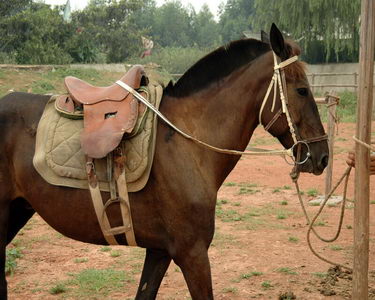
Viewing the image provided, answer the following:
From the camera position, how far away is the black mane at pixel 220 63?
2936 millimetres

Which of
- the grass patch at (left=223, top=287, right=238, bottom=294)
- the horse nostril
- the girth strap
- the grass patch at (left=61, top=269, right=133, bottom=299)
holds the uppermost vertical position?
the horse nostril

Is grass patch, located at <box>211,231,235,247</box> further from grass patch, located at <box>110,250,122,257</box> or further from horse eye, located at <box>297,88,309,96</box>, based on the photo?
horse eye, located at <box>297,88,309,96</box>

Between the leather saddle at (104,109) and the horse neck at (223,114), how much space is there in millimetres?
262

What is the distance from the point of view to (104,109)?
283 cm

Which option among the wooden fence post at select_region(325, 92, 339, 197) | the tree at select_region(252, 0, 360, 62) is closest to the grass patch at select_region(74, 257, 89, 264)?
the wooden fence post at select_region(325, 92, 339, 197)

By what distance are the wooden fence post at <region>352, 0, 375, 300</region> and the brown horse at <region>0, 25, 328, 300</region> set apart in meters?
0.58

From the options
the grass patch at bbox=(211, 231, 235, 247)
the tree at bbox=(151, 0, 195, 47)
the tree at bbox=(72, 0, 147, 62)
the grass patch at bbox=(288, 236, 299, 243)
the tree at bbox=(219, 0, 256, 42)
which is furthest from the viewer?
the tree at bbox=(151, 0, 195, 47)

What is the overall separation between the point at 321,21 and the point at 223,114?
2146cm

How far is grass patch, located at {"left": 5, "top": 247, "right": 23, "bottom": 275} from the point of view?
4.54 m

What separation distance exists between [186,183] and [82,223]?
0.70 meters

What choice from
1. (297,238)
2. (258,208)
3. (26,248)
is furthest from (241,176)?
(26,248)

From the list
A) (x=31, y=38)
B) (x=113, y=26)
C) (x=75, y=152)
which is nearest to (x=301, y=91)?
(x=75, y=152)

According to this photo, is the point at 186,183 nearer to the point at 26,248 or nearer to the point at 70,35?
the point at 26,248

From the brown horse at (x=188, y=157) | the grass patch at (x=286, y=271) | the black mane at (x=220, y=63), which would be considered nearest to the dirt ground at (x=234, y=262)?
the grass patch at (x=286, y=271)
